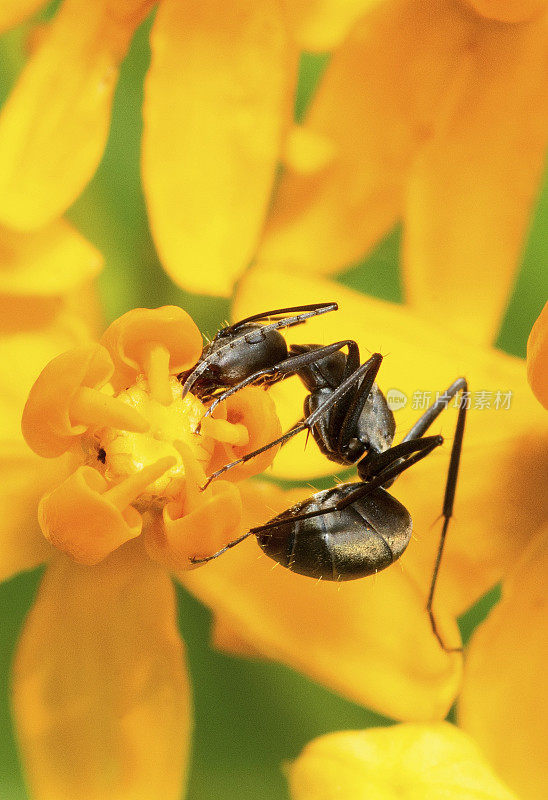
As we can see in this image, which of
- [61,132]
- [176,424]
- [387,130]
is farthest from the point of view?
[387,130]

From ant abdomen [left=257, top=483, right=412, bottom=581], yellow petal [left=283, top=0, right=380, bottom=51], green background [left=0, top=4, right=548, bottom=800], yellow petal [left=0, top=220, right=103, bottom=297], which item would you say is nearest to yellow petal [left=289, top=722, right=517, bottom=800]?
green background [left=0, top=4, right=548, bottom=800]

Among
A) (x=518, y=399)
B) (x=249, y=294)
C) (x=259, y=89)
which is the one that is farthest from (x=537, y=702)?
(x=259, y=89)

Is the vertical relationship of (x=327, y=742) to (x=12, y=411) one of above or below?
below

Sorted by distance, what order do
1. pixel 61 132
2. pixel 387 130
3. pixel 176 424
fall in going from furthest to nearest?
pixel 387 130 → pixel 61 132 → pixel 176 424

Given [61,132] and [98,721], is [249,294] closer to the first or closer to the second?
[61,132]

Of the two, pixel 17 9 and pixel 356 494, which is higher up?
pixel 17 9

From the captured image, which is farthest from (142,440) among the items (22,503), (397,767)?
(397,767)

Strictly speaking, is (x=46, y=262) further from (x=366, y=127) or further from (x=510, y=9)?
(x=510, y=9)

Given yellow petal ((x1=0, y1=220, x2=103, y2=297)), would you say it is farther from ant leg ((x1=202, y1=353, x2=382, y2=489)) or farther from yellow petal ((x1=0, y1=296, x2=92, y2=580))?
ant leg ((x1=202, y1=353, x2=382, y2=489))
